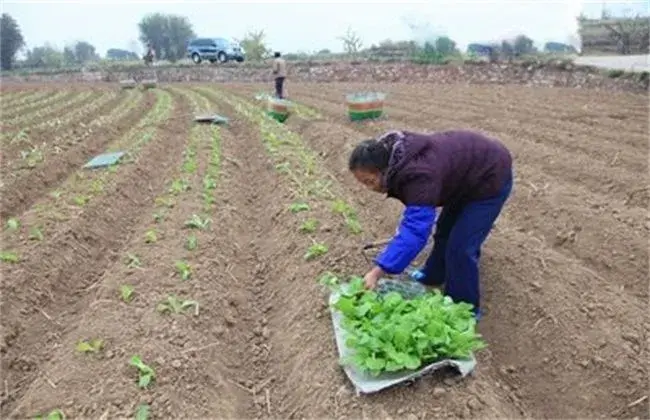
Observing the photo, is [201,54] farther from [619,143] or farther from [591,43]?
[619,143]

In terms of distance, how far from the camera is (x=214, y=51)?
40.3 m

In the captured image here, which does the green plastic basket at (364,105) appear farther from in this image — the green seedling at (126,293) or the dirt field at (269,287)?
the green seedling at (126,293)

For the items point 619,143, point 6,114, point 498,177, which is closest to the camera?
point 498,177

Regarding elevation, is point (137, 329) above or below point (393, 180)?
Result: below

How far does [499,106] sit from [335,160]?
7504 mm

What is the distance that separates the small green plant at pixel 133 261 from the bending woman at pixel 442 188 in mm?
2431

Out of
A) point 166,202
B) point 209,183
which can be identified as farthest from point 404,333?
point 209,183

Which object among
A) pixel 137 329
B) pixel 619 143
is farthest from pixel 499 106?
pixel 137 329

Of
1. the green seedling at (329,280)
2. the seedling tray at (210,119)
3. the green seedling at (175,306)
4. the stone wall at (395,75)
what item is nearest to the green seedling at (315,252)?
the green seedling at (329,280)

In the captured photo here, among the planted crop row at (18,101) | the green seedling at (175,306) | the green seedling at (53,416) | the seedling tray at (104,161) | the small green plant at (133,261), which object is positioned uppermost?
the seedling tray at (104,161)

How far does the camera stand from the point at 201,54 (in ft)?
133

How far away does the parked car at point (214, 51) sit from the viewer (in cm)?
4044

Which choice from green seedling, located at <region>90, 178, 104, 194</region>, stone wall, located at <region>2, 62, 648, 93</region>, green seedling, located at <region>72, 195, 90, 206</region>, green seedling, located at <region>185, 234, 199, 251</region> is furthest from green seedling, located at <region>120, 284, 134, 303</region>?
stone wall, located at <region>2, 62, 648, 93</region>

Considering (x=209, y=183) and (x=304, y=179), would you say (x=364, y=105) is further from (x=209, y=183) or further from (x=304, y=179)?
(x=209, y=183)
